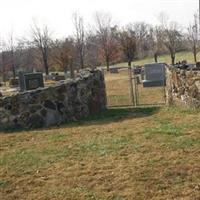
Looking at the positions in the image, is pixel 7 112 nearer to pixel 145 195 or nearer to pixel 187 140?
pixel 187 140

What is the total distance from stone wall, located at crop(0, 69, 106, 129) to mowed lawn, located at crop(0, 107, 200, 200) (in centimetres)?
105

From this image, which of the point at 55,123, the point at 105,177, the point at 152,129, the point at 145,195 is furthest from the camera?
the point at 55,123

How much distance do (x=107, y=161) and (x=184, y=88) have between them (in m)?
5.47

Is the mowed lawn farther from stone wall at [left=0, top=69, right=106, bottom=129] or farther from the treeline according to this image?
the treeline

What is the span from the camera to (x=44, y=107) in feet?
38.3

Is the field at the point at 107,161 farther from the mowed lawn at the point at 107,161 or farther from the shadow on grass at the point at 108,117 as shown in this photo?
the shadow on grass at the point at 108,117

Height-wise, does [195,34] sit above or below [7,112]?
above

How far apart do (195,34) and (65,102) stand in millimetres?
44283

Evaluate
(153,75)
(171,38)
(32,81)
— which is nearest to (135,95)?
(32,81)

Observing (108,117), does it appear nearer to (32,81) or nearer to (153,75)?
(32,81)

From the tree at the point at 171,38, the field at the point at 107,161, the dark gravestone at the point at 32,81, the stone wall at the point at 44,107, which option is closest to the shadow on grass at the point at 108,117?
the stone wall at the point at 44,107

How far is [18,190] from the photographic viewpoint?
19.3ft

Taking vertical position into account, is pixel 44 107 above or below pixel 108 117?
above

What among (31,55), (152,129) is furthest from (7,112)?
(31,55)
